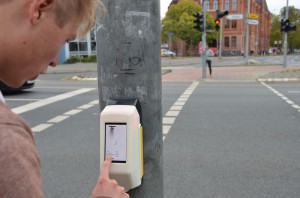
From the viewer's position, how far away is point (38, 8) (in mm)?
839

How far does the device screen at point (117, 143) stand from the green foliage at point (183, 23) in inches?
2629

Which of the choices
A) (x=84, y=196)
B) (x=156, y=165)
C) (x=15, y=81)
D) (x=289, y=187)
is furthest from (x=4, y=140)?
(x=289, y=187)

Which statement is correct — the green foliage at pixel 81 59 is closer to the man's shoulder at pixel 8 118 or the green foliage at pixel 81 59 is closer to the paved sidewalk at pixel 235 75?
the paved sidewalk at pixel 235 75

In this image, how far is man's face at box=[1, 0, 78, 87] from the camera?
86cm

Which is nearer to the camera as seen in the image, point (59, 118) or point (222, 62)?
point (59, 118)

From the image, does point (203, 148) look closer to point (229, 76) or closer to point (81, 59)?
point (229, 76)

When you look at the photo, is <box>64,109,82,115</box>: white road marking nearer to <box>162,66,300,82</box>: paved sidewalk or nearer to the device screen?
the device screen

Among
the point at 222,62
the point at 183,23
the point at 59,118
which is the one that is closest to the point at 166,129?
the point at 59,118

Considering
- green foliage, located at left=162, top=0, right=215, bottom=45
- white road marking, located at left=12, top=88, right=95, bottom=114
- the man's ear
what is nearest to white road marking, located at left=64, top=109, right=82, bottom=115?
white road marking, located at left=12, top=88, right=95, bottom=114

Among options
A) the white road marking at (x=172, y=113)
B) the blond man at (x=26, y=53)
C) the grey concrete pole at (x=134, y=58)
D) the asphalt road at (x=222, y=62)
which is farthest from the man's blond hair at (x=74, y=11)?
the asphalt road at (x=222, y=62)

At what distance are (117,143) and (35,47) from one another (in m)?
0.69

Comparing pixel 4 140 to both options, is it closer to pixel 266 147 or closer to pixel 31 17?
pixel 31 17

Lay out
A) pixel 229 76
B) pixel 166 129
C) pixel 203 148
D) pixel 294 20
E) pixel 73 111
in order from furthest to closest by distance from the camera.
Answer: pixel 294 20, pixel 229 76, pixel 73 111, pixel 166 129, pixel 203 148

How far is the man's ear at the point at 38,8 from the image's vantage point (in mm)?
831
